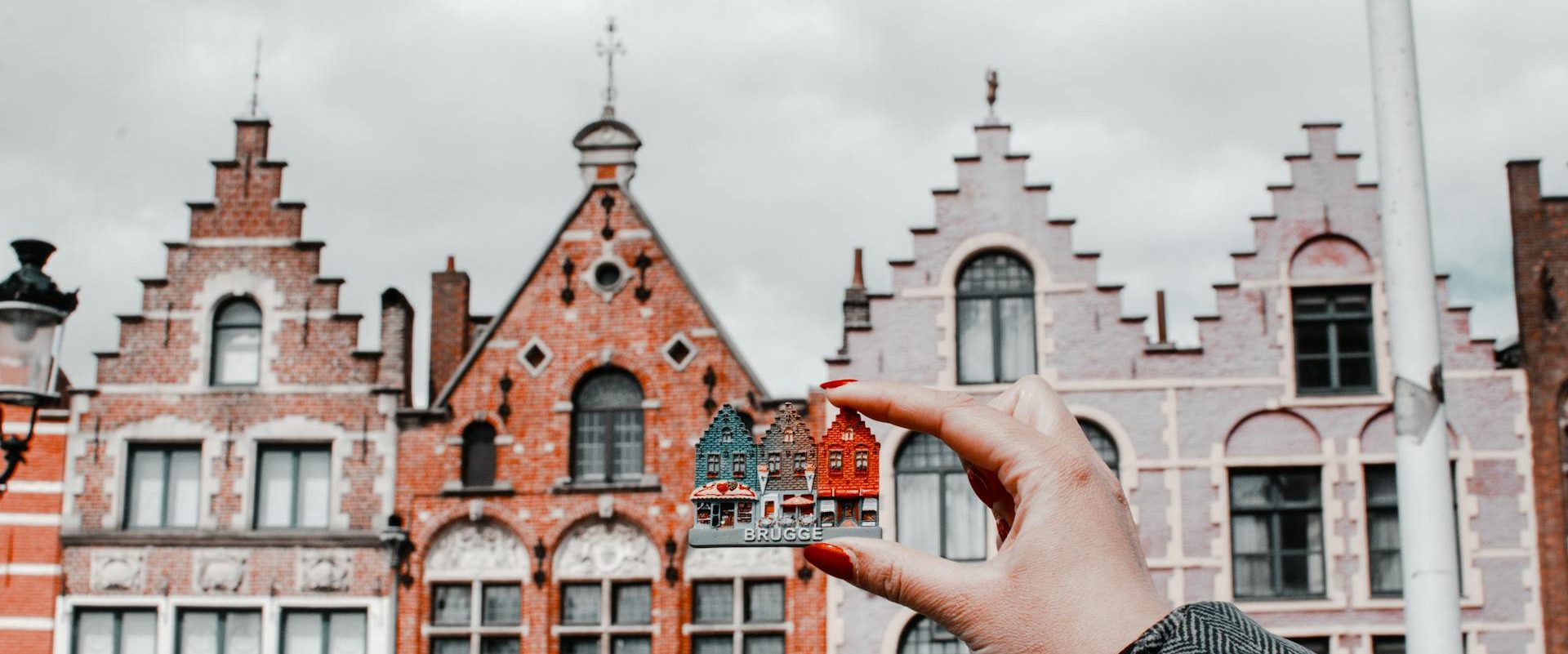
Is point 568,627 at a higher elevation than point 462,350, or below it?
below

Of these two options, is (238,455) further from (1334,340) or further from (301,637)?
(1334,340)

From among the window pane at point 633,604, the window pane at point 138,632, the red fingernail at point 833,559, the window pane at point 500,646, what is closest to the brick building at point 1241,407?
the window pane at point 633,604

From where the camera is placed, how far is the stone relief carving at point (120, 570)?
1923cm

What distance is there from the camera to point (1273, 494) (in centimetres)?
1838

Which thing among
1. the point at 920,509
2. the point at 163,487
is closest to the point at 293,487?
the point at 163,487

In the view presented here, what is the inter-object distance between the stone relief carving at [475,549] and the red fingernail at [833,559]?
55.4 feet

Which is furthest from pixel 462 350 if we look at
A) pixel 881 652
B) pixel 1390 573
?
pixel 1390 573

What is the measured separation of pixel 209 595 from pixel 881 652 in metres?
7.81

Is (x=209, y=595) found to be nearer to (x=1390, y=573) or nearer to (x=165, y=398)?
(x=165, y=398)

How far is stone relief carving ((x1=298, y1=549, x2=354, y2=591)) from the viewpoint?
1916 centimetres

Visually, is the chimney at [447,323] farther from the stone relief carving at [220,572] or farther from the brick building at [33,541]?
the brick building at [33,541]

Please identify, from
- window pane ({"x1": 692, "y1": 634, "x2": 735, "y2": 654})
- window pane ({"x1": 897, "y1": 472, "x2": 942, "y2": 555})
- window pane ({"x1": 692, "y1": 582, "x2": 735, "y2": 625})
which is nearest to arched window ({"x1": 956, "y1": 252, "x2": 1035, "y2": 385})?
window pane ({"x1": 897, "y1": 472, "x2": 942, "y2": 555})

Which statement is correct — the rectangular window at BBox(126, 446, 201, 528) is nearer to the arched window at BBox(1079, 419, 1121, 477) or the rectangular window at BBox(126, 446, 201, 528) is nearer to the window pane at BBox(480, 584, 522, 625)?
the window pane at BBox(480, 584, 522, 625)

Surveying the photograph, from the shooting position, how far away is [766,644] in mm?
18828
